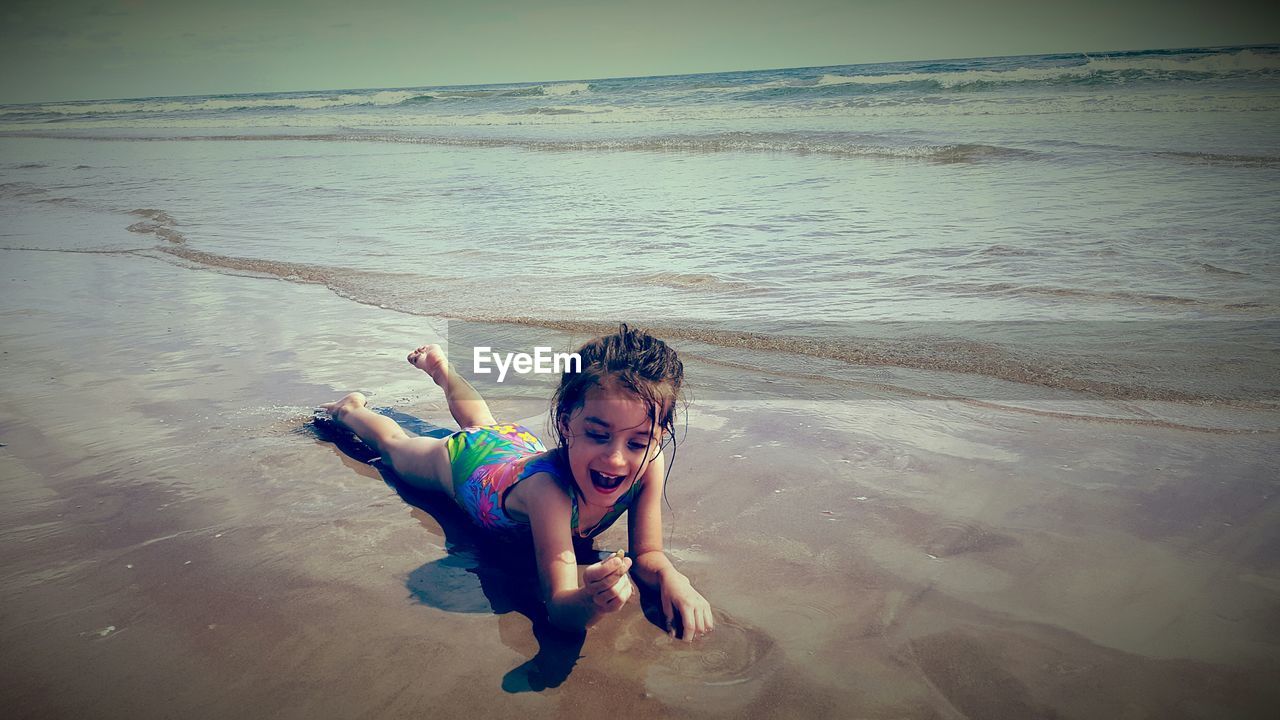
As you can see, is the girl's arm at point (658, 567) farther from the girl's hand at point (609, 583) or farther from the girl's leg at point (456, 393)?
the girl's leg at point (456, 393)

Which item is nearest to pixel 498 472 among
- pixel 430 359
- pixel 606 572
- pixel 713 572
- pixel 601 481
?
pixel 601 481

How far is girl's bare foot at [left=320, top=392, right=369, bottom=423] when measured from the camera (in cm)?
348

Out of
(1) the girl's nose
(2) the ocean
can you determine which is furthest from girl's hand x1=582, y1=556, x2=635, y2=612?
(2) the ocean

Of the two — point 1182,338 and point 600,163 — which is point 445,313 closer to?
point 1182,338

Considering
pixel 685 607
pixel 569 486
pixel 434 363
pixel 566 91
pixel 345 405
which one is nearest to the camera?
pixel 685 607

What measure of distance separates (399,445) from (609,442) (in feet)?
4.09

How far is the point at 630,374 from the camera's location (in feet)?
7.62

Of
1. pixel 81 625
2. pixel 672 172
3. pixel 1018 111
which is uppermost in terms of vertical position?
pixel 1018 111

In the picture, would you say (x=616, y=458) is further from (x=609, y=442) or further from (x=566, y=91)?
(x=566, y=91)

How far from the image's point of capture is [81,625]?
2.13 m

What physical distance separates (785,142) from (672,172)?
434 cm

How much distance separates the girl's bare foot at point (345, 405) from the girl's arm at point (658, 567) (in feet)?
5.06

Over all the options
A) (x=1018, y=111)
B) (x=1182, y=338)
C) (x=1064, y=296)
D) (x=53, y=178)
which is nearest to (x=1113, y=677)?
(x=1182, y=338)

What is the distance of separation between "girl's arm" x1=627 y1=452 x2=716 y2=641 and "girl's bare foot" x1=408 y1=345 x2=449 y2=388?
1479 mm
